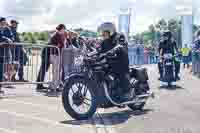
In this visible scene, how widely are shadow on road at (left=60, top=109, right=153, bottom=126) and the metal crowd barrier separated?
10.8 feet

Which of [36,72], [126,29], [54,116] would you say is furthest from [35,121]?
[126,29]

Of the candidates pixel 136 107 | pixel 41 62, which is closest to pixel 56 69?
pixel 41 62

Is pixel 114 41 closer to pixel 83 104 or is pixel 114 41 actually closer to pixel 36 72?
pixel 83 104

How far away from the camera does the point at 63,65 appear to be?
12.1m

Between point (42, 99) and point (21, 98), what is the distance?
0.49 meters

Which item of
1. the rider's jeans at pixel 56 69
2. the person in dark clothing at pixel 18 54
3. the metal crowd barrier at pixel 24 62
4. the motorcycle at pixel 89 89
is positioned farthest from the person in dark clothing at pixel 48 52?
the motorcycle at pixel 89 89

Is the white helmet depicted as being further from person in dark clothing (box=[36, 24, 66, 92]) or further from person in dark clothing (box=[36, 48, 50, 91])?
person in dark clothing (box=[36, 48, 50, 91])

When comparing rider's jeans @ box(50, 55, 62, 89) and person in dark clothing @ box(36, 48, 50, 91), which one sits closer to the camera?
rider's jeans @ box(50, 55, 62, 89)

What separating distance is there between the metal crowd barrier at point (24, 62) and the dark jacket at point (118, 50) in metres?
3.42

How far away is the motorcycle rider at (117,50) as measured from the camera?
8.64 meters

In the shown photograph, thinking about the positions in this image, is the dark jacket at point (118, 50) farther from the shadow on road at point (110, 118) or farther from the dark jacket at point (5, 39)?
the dark jacket at point (5, 39)

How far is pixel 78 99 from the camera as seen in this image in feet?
26.6

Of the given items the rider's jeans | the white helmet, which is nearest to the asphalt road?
the rider's jeans

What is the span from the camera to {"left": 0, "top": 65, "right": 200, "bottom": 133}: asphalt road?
7.38 metres
